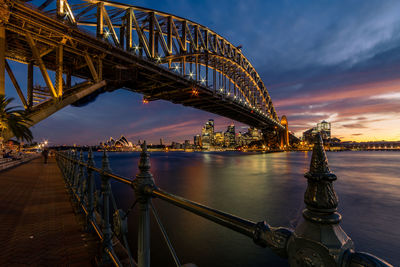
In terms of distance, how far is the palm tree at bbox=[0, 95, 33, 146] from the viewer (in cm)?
1361

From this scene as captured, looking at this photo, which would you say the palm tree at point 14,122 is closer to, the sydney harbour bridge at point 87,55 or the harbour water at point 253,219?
the sydney harbour bridge at point 87,55

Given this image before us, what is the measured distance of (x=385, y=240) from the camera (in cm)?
896

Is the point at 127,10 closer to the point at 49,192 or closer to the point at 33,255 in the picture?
the point at 49,192

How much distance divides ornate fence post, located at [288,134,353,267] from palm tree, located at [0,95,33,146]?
17637mm

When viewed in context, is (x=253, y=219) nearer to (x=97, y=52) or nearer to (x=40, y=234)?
(x=40, y=234)

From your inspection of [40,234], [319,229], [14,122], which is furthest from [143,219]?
[14,122]

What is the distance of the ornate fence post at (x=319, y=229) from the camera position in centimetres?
76

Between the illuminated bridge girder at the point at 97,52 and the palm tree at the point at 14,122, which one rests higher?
the illuminated bridge girder at the point at 97,52

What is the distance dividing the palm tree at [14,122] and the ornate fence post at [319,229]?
57.9 feet

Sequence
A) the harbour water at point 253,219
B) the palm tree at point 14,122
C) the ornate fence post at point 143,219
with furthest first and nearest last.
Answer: the palm tree at point 14,122, the harbour water at point 253,219, the ornate fence post at point 143,219

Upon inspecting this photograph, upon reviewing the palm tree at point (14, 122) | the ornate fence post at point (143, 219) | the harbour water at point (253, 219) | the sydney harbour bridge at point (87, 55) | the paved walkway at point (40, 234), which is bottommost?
the harbour water at point (253, 219)

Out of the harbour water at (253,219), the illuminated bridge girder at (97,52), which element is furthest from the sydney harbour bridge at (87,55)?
the harbour water at (253,219)

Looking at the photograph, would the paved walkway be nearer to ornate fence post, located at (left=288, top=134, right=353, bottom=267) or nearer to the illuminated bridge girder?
ornate fence post, located at (left=288, top=134, right=353, bottom=267)

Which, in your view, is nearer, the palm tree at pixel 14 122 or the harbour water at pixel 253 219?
the harbour water at pixel 253 219
